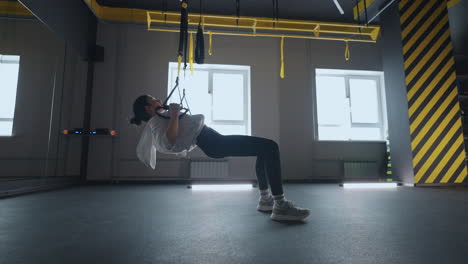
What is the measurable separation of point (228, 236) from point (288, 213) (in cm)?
55

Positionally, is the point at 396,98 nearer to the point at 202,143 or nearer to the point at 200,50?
the point at 200,50

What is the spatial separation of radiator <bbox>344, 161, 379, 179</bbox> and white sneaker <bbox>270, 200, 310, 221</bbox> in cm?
402

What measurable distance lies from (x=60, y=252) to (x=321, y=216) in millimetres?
1582

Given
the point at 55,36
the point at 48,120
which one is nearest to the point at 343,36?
the point at 55,36

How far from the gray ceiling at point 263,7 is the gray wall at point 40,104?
1.79 m

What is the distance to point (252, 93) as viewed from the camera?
5262mm

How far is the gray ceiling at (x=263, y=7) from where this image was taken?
5.00 meters

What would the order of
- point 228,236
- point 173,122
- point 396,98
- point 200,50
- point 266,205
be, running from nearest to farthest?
1. point 228,236
2. point 173,122
3. point 266,205
4. point 200,50
5. point 396,98

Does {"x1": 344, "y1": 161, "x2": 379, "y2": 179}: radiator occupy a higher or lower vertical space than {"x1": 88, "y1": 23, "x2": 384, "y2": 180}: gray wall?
lower

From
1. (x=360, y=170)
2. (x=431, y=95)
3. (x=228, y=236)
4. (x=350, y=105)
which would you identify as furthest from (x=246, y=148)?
(x=350, y=105)

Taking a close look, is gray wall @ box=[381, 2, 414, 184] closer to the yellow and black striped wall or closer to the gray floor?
the yellow and black striped wall

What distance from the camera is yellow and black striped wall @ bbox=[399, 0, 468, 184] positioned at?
405 cm

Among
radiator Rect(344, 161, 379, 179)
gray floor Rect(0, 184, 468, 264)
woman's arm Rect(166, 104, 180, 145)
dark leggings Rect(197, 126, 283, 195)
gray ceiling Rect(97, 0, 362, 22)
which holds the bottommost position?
gray floor Rect(0, 184, 468, 264)

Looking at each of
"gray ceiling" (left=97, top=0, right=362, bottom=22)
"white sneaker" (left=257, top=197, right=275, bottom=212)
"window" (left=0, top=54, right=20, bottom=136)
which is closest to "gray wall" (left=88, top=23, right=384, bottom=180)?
"gray ceiling" (left=97, top=0, right=362, bottom=22)
